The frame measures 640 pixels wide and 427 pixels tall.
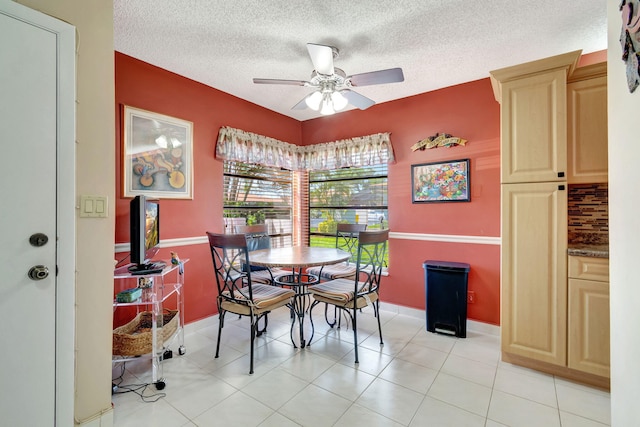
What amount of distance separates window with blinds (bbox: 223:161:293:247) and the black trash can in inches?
A: 79.2

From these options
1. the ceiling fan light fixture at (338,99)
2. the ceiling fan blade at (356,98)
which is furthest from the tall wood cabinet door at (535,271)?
the ceiling fan light fixture at (338,99)

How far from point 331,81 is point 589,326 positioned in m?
2.55

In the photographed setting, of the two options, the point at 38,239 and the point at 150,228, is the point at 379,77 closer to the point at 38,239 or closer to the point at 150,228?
the point at 150,228

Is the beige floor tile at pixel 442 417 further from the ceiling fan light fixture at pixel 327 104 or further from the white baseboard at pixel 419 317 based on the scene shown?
the ceiling fan light fixture at pixel 327 104

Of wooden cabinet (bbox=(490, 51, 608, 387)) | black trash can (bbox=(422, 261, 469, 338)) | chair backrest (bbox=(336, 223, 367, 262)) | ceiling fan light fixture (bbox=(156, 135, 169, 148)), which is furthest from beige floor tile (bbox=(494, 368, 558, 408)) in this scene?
ceiling fan light fixture (bbox=(156, 135, 169, 148))

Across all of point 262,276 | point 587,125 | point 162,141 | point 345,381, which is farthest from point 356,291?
point 162,141

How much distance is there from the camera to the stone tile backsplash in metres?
2.17

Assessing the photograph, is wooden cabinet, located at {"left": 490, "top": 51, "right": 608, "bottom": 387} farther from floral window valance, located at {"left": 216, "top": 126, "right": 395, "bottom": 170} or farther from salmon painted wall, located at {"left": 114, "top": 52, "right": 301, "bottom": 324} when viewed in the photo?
salmon painted wall, located at {"left": 114, "top": 52, "right": 301, "bottom": 324}

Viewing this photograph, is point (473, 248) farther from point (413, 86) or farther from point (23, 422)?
point (23, 422)

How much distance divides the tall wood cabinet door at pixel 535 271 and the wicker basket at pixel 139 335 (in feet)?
8.73

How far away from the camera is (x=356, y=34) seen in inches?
81.4

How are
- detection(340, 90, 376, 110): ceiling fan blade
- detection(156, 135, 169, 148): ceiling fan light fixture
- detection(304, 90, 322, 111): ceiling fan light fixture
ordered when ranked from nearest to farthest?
detection(304, 90, 322, 111): ceiling fan light fixture → detection(340, 90, 376, 110): ceiling fan blade → detection(156, 135, 169, 148): ceiling fan light fixture

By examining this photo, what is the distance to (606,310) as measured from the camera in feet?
5.90

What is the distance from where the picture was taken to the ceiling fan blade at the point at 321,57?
5.84 ft
